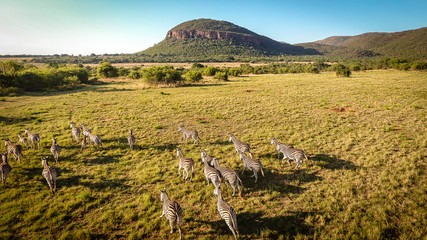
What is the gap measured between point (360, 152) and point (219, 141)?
8929 mm

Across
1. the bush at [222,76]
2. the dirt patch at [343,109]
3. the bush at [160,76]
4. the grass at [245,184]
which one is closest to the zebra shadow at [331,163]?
the grass at [245,184]

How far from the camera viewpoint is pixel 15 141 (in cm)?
1411

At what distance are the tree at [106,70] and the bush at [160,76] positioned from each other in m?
27.1

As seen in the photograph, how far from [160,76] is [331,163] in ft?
144

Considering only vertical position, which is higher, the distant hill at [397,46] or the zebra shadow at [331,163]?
the distant hill at [397,46]

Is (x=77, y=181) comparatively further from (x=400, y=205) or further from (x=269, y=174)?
(x=400, y=205)

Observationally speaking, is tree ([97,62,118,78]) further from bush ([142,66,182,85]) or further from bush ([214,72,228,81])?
bush ([214,72,228,81])

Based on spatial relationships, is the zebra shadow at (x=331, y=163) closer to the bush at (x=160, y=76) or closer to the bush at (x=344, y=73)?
the bush at (x=160, y=76)

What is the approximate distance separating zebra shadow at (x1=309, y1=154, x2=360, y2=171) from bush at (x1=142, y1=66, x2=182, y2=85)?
139ft

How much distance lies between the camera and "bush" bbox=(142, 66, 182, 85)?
46594 millimetres

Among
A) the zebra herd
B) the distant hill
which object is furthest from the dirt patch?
the distant hill

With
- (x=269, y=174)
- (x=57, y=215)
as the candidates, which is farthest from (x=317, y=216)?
(x=57, y=215)

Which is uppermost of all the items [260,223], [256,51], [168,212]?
[256,51]

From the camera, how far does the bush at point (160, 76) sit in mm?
46594
